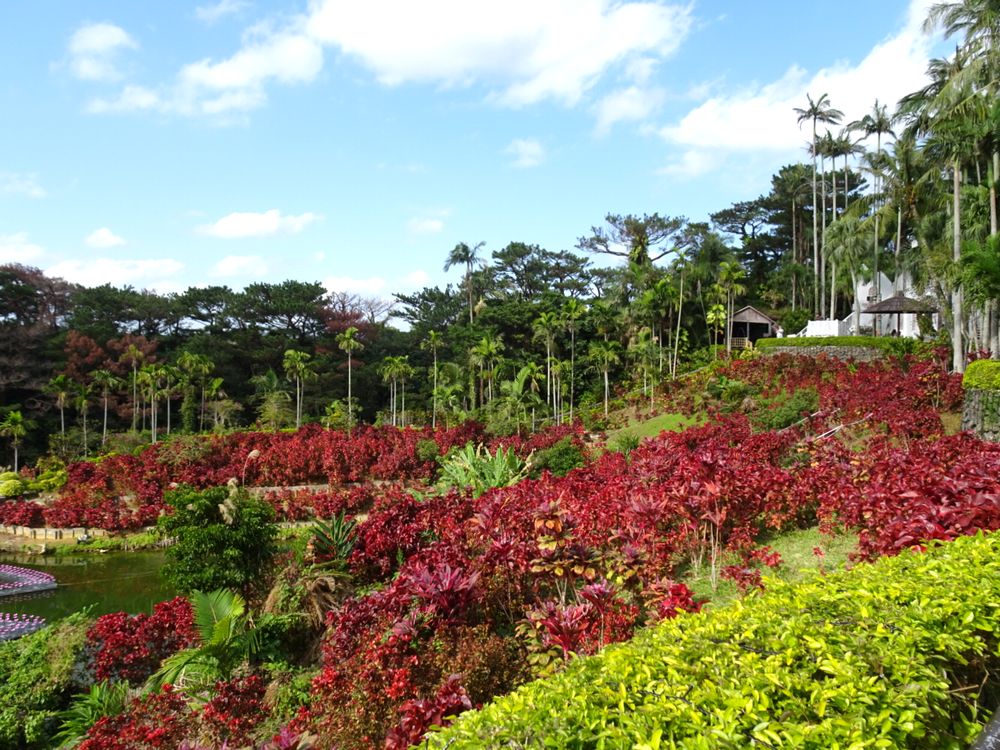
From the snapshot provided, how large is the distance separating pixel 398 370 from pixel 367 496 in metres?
14.3

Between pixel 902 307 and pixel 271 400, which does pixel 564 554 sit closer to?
pixel 902 307

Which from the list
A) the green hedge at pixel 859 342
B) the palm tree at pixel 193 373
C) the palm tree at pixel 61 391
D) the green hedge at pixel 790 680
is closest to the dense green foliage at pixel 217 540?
the green hedge at pixel 790 680

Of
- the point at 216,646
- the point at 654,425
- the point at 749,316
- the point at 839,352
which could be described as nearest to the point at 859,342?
the point at 839,352

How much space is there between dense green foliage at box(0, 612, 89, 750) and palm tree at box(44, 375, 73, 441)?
22.8 metres

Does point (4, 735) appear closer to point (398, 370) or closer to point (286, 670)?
point (286, 670)

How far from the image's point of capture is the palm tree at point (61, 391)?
2530 cm

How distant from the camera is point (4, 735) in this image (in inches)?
200

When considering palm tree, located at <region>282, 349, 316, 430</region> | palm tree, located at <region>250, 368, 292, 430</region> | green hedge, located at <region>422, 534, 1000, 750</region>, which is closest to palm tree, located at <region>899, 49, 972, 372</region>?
green hedge, located at <region>422, 534, 1000, 750</region>

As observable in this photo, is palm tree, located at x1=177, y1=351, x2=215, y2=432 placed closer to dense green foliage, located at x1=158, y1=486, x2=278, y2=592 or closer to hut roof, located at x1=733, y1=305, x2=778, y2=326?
dense green foliage, located at x1=158, y1=486, x2=278, y2=592

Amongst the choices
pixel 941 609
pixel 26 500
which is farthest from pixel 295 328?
pixel 941 609

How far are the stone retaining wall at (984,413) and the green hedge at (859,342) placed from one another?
9.69 metres

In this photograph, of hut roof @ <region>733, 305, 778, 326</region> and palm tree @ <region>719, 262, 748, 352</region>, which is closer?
palm tree @ <region>719, 262, 748, 352</region>

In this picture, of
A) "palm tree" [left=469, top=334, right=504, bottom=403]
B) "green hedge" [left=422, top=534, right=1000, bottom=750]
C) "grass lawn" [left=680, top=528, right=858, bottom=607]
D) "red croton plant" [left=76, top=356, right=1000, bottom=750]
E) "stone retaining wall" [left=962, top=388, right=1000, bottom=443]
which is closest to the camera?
"green hedge" [left=422, top=534, right=1000, bottom=750]

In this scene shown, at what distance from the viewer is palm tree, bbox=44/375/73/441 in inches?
996
